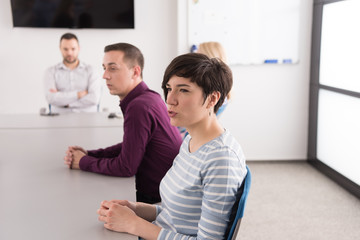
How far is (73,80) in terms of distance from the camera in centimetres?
414

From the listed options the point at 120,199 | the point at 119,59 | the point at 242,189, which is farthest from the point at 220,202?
the point at 119,59

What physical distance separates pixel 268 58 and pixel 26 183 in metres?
3.45

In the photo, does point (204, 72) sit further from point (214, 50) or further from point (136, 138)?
point (214, 50)

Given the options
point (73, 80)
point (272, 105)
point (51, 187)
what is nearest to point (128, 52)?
point (51, 187)

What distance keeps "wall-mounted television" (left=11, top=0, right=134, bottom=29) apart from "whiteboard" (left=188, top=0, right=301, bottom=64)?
0.79 metres

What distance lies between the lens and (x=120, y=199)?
1593 mm

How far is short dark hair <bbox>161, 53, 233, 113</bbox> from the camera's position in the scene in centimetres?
133

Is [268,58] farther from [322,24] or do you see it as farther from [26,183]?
[26,183]

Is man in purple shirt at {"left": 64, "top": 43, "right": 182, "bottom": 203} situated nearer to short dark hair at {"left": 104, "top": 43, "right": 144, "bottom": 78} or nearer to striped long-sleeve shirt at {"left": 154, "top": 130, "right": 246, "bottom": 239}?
short dark hair at {"left": 104, "top": 43, "right": 144, "bottom": 78}

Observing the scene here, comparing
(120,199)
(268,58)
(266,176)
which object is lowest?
(266,176)

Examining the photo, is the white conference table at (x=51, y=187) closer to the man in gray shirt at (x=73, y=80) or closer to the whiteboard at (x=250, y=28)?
the man in gray shirt at (x=73, y=80)

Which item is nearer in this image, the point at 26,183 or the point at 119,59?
the point at 26,183

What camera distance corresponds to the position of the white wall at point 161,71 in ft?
15.1

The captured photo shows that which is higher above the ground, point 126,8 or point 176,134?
point 126,8
